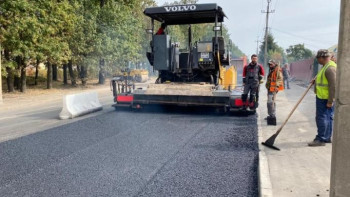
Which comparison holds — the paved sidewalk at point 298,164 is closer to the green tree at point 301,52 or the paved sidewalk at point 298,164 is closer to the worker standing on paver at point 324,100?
the worker standing on paver at point 324,100

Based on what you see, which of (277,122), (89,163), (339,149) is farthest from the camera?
(277,122)

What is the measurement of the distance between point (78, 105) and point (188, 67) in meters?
3.71

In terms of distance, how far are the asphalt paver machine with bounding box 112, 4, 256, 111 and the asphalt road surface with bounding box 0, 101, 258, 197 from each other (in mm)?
1102

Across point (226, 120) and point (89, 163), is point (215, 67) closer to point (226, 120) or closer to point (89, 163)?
point (226, 120)

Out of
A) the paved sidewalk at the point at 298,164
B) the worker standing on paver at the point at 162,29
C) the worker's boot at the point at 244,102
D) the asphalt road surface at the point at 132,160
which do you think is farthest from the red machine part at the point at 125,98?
the paved sidewalk at the point at 298,164

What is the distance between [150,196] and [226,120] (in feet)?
17.2

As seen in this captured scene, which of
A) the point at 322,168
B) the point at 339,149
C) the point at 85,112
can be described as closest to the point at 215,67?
the point at 85,112

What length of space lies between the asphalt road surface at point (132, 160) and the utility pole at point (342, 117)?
1.59 metres

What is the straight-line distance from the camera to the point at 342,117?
2.03 meters

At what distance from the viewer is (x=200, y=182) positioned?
393 cm

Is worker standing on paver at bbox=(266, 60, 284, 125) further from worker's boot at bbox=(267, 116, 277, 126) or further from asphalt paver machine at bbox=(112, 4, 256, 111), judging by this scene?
asphalt paver machine at bbox=(112, 4, 256, 111)

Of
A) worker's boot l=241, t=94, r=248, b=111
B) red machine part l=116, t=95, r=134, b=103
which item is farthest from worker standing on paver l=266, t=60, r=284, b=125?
red machine part l=116, t=95, r=134, b=103

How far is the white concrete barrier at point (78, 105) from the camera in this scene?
8.83 meters

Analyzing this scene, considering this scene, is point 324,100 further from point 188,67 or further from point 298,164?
point 188,67
